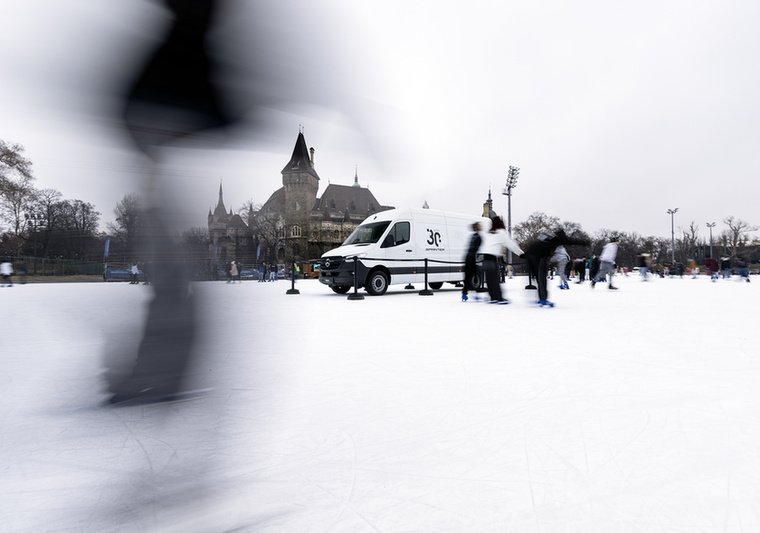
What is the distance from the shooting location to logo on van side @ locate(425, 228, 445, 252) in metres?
11.7

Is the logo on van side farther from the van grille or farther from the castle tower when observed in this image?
the castle tower

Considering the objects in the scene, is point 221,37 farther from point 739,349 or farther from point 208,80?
point 739,349

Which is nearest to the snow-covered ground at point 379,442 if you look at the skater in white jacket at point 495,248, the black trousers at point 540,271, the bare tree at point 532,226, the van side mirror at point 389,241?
the black trousers at point 540,271

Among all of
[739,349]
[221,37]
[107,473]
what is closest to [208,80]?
[221,37]

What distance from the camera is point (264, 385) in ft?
8.61

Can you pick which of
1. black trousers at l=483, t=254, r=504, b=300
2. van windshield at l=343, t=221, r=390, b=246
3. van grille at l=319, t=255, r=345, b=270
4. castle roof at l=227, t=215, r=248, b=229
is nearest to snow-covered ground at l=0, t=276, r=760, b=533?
castle roof at l=227, t=215, r=248, b=229

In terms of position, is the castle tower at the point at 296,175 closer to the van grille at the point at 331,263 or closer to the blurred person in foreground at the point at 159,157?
the blurred person in foreground at the point at 159,157

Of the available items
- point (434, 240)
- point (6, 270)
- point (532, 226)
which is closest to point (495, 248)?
point (434, 240)

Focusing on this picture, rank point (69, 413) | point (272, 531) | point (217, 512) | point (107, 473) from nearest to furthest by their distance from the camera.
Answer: point (272, 531) < point (217, 512) < point (107, 473) < point (69, 413)

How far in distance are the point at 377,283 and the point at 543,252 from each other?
4334mm

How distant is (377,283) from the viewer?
10781mm

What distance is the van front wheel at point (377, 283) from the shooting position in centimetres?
1061

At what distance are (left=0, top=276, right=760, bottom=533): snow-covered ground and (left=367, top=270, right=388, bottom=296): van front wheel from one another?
278 inches

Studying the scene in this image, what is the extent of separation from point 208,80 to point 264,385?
178 cm
